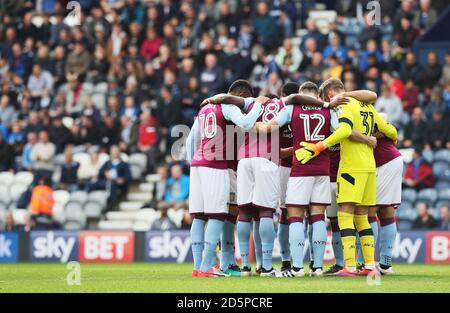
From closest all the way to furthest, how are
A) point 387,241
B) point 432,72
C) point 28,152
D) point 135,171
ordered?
point 387,241 < point 432,72 < point 135,171 < point 28,152

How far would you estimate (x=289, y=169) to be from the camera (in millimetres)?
17328

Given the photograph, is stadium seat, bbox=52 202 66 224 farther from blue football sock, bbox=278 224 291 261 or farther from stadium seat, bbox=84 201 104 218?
blue football sock, bbox=278 224 291 261

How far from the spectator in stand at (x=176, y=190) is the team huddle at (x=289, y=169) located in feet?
30.0

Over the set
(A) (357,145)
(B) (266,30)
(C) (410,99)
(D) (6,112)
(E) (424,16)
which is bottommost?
(A) (357,145)

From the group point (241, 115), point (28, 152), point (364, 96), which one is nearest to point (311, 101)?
point (364, 96)

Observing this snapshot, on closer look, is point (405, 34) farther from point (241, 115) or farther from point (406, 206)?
point (241, 115)

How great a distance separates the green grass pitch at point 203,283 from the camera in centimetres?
1452

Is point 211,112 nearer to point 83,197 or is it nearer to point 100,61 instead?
point 83,197

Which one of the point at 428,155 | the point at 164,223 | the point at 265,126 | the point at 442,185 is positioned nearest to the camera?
the point at 265,126

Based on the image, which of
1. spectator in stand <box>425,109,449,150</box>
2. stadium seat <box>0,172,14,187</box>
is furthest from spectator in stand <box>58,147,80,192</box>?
spectator in stand <box>425,109,449,150</box>

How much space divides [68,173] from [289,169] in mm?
11769

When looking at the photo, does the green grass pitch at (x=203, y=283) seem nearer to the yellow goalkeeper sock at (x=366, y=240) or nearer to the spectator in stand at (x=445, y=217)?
the yellow goalkeeper sock at (x=366, y=240)
